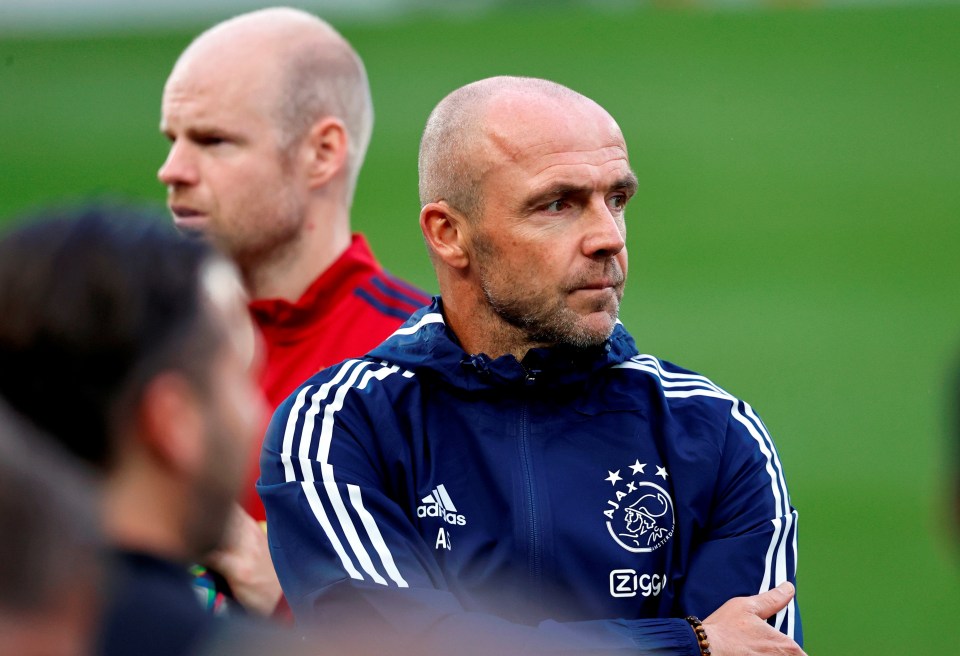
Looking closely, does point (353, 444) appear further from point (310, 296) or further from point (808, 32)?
point (808, 32)

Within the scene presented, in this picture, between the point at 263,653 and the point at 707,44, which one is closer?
the point at 263,653

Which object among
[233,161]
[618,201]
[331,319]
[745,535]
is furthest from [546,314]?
[233,161]

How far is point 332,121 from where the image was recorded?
329 cm

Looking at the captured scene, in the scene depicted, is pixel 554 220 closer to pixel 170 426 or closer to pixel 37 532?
pixel 170 426

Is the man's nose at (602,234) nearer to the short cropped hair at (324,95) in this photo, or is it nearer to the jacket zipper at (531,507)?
the jacket zipper at (531,507)

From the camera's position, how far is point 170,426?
1.34 meters

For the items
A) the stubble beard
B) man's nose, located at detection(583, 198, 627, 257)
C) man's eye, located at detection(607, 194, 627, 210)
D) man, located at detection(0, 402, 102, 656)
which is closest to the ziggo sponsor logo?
the stubble beard

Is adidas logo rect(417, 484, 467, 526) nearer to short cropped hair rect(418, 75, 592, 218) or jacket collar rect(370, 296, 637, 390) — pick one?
jacket collar rect(370, 296, 637, 390)

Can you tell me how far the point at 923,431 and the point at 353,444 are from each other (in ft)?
16.6

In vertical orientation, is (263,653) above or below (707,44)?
below

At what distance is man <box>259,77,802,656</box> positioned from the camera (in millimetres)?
2088

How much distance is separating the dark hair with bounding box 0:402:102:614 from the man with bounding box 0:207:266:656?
0.19 metres

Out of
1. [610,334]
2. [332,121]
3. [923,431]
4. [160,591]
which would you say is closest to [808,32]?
[923,431]

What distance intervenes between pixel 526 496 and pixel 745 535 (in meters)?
0.35
